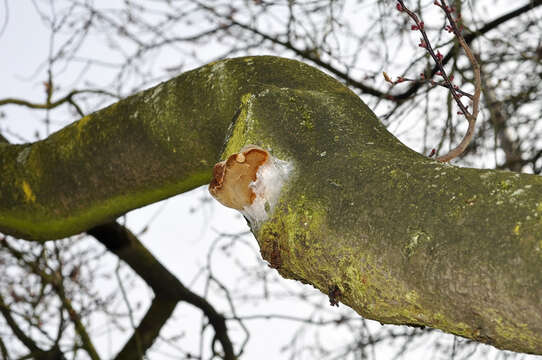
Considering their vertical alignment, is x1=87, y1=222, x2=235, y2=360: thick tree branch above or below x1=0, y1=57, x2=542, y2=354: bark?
above

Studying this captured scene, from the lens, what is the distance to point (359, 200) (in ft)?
3.07

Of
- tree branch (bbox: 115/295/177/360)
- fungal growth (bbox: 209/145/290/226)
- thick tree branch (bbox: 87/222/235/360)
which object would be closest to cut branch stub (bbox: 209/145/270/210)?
fungal growth (bbox: 209/145/290/226)

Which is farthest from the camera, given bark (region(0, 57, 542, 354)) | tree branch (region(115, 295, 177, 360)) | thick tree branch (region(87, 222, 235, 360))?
tree branch (region(115, 295, 177, 360))

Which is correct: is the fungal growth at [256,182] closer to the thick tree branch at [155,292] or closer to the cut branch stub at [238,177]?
the cut branch stub at [238,177]

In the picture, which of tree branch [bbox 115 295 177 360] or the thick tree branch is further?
tree branch [bbox 115 295 177 360]

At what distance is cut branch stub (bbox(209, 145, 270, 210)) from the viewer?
1.03m

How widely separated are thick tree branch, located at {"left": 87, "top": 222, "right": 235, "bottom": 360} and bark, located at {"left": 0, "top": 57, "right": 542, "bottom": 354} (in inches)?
52.1

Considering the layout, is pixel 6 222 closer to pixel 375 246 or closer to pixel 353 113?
pixel 353 113

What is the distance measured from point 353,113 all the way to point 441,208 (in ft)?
1.28

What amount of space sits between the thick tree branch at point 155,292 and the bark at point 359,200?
4.34 feet

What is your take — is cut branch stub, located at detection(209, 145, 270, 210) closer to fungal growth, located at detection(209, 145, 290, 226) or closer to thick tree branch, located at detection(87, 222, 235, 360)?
fungal growth, located at detection(209, 145, 290, 226)

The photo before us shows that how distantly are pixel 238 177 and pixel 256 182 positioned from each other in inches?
1.4

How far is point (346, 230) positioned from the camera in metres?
0.93

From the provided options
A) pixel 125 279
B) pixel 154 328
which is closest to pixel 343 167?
pixel 154 328
